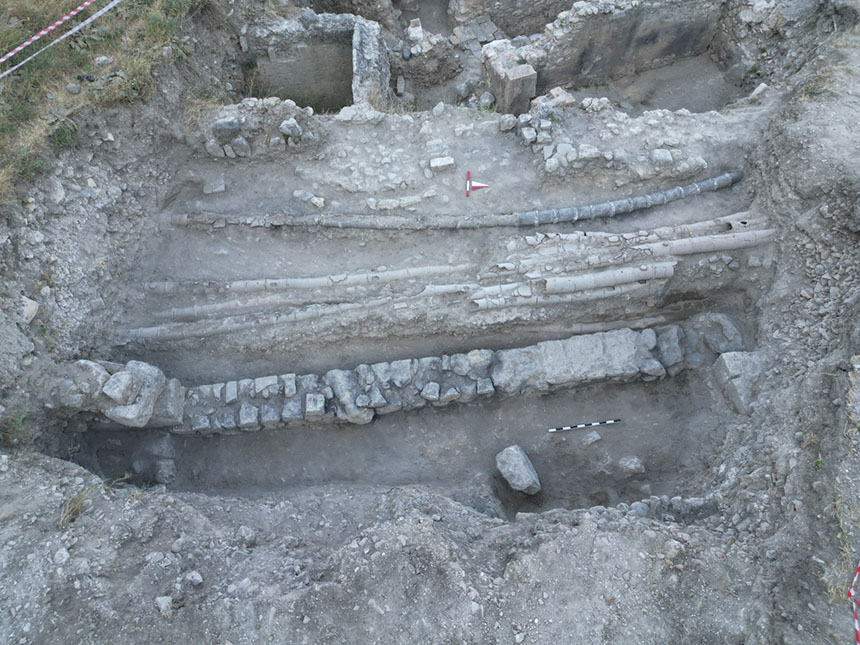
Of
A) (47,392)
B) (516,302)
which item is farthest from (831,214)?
(47,392)

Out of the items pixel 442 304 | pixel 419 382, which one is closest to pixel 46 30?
pixel 442 304

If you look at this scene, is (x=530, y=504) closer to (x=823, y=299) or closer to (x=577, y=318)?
(x=577, y=318)

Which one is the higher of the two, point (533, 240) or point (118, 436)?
point (533, 240)

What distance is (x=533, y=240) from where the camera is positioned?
264 inches

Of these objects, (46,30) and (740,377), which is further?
(46,30)

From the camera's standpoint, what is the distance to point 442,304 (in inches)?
262

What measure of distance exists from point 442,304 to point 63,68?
5521 mm

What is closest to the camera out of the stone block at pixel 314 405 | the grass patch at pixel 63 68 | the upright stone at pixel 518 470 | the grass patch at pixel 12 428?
the grass patch at pixel 12 428

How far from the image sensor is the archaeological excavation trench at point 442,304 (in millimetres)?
6574

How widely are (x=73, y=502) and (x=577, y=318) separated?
5.60m

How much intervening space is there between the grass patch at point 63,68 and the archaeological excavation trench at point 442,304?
1.10m

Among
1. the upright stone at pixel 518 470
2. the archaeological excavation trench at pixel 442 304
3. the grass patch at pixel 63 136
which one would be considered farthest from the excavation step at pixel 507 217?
the upright stone at pixel 518 470

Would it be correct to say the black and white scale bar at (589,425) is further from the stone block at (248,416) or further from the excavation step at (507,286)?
the stone block at (248,416)

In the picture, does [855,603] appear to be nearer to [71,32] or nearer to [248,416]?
[248,416]
